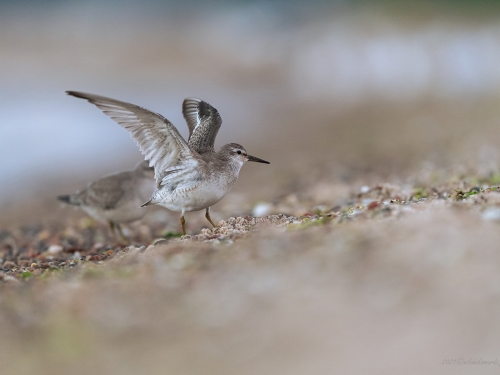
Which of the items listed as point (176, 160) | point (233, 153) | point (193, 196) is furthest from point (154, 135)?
point (233, 153)

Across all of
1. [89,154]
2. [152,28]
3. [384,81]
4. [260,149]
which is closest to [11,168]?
[89,154]

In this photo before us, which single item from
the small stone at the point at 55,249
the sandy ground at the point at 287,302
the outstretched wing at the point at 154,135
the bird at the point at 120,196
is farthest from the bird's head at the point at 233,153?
the small stone at the point at 55,249

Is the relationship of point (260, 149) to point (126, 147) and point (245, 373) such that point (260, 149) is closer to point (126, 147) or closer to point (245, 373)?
point (126, 147)

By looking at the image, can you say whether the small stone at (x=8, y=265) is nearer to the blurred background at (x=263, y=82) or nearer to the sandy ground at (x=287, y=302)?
the sandy ground at (x=287, y=302)

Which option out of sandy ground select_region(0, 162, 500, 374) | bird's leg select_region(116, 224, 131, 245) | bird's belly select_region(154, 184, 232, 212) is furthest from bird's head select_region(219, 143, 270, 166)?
bird's leg select_region(116, 224, 131, 245)

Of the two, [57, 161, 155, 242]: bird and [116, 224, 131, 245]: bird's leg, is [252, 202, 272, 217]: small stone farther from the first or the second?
[116, 224, 131, 245]: bird's leg

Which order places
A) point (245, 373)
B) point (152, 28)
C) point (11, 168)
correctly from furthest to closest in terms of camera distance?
point (152, 28)
point (11, 168)
point (245, 373)
